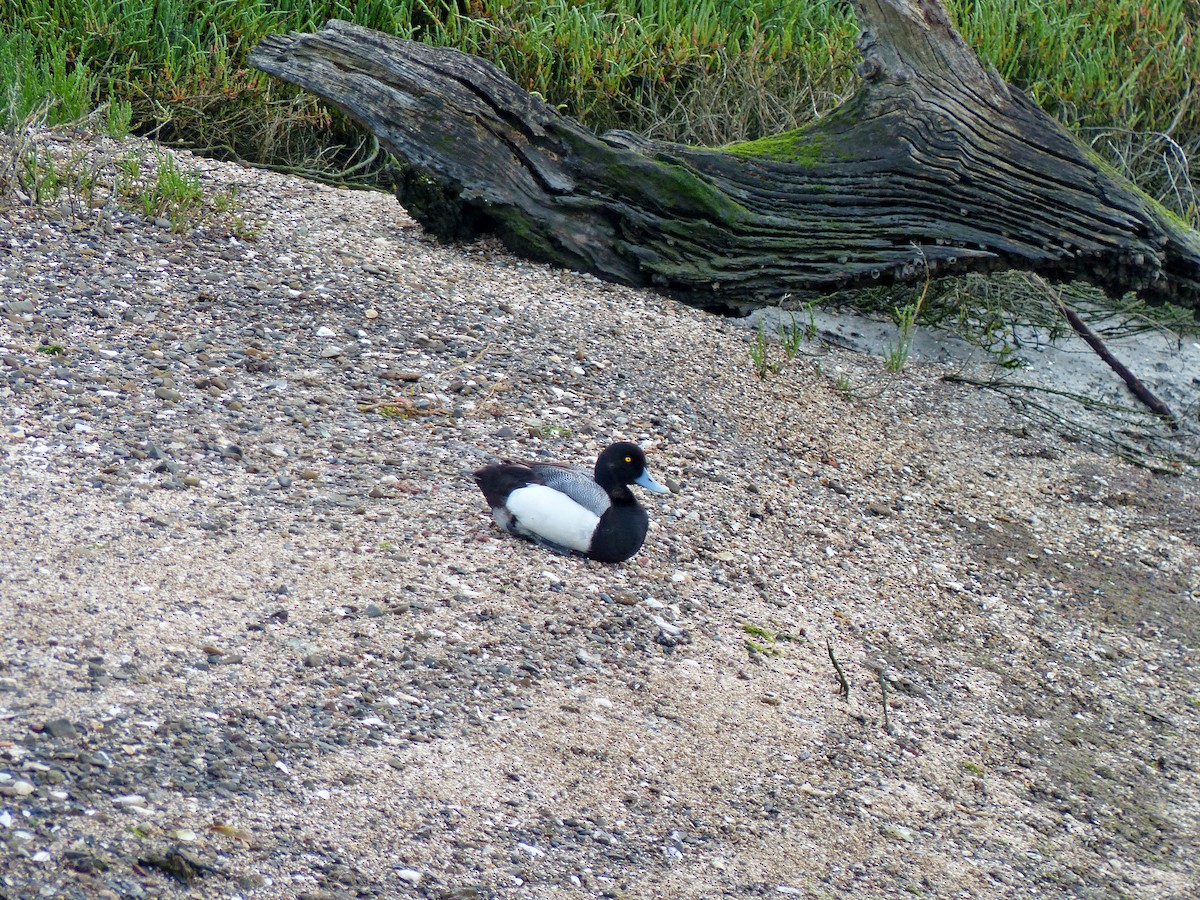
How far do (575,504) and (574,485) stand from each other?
0.19 ft

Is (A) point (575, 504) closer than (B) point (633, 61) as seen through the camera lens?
Yes

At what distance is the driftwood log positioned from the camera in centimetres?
506

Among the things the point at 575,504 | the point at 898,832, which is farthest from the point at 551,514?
the point at 898,832

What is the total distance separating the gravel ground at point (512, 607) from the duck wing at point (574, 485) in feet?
0.63

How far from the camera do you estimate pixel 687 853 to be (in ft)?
9.04

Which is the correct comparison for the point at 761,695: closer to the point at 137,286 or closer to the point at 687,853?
the point at 687,853

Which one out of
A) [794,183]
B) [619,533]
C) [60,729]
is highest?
[794,183]

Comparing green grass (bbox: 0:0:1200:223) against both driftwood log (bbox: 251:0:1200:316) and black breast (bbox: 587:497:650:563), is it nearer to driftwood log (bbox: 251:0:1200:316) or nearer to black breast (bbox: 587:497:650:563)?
driftwood log (bbox: 251:0:1200:316)

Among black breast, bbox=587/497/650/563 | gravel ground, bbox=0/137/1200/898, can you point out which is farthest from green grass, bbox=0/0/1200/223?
black breast, bbox=587/497/650/563

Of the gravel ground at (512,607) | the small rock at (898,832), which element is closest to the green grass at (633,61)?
the gravel ground at (512,607)

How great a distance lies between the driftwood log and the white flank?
206 cm

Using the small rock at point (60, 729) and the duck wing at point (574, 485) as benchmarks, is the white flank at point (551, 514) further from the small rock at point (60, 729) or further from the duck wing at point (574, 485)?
the small rock at point (60, 729)

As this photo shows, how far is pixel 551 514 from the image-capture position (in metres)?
3.58

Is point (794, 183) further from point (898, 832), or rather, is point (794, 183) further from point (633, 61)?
point (898, 832)
